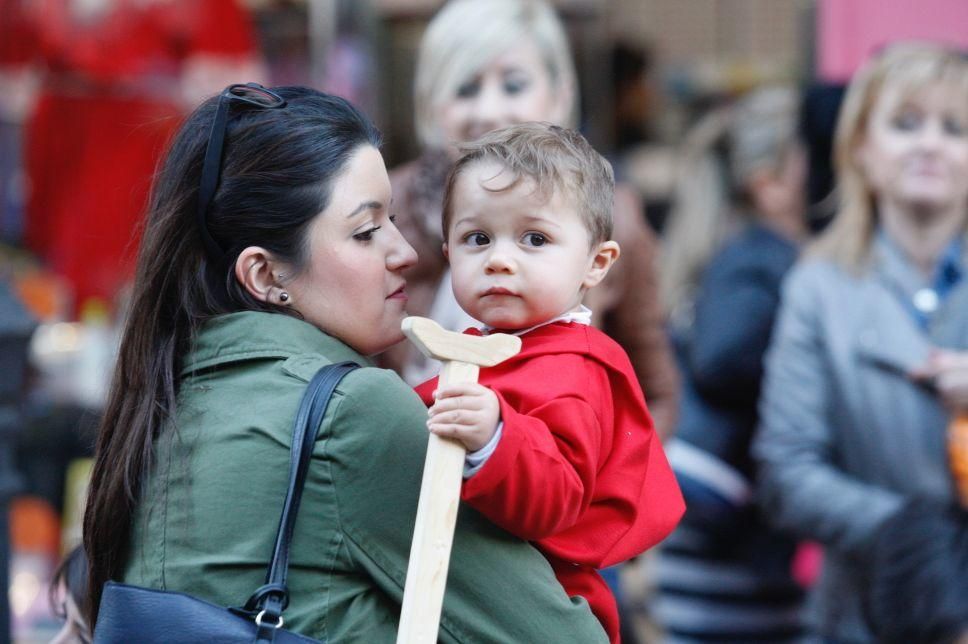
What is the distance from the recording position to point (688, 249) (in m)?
4.82

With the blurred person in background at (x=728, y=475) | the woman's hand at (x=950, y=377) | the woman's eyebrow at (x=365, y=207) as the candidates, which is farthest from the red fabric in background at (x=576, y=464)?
the blurred person in background at (x=728, y=475)

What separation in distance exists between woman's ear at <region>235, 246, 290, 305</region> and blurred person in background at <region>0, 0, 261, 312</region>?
12.2 ft

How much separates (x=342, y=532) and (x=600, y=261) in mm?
635

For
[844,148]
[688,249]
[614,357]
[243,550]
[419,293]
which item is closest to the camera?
[243,550]

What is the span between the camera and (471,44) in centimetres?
330

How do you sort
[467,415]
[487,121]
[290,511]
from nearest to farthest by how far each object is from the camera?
[467,415]
[290,511]
[487,121]

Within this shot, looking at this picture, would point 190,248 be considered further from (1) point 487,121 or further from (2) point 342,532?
(1) point 487,121

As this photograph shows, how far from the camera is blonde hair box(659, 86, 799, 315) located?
15.2ft

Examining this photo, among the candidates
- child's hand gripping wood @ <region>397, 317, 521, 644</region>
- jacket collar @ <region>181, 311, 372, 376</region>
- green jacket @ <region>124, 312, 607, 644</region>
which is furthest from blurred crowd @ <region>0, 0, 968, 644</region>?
child's hand gripping wood @ <region>397, 317, 521, 644</region>

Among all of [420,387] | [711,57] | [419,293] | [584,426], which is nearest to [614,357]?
[584,426]

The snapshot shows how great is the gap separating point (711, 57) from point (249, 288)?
6916mm

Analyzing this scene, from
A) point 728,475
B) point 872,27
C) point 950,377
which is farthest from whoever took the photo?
point 872,27

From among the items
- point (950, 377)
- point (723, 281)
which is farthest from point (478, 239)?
point (723, 281)

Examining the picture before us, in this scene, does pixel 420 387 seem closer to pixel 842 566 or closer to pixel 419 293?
pixel 419 293
